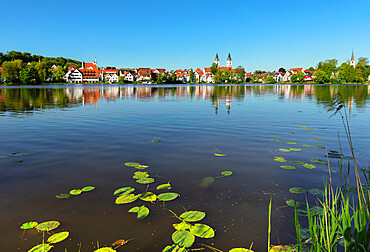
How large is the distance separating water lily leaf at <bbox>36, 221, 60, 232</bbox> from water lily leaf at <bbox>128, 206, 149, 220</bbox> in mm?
1301

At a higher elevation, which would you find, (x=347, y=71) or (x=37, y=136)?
(x=347, y=71)

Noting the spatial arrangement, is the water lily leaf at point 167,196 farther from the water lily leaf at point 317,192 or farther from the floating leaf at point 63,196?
the water lily leaf at point 317,192

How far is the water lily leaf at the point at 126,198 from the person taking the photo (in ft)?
16.1

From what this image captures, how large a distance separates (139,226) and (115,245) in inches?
23.0

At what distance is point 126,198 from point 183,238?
1.83 m

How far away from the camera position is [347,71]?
145875mm

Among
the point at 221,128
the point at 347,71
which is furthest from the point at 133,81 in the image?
the point at 221,128

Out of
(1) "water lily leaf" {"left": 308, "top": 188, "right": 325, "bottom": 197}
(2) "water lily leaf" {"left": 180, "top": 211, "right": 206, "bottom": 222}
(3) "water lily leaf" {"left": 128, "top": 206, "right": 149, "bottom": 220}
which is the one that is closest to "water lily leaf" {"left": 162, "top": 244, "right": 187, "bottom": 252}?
(2) "water lily leaf" {"left": 180, "top": 211, "right": 206, "bottom": 222}

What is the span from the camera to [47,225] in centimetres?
406

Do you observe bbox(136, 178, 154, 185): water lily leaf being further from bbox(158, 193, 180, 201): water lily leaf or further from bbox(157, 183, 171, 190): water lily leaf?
bbox(158, 193, 180, 201): water lily leaf

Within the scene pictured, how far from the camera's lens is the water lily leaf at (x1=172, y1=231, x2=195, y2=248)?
362cm

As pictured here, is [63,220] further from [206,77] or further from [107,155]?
[206,77]

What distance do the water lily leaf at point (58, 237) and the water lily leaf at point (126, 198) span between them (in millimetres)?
1224

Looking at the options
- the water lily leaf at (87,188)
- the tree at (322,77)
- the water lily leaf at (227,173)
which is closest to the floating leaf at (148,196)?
the water lily leaf at (87,188)
